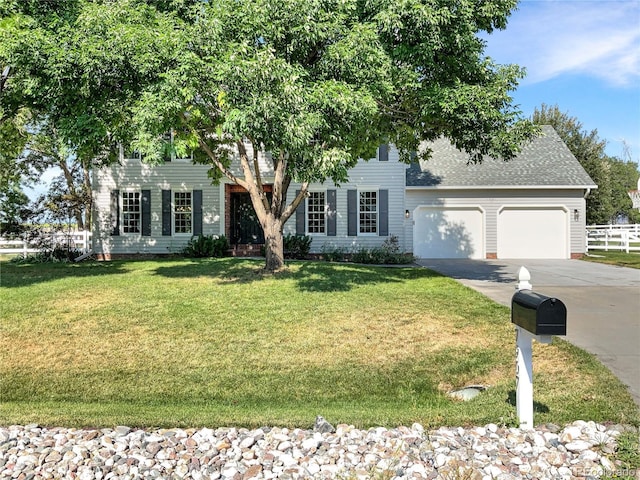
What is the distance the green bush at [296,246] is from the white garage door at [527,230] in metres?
7.68

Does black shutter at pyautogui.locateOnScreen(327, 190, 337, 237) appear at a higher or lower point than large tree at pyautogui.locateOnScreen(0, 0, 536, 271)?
lower

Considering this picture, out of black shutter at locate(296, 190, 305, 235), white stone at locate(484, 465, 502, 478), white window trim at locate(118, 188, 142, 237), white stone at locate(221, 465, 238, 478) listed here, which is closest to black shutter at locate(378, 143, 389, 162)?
black shutter at locate(296, 190, 305, 235)

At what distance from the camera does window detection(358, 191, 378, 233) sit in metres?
17.2

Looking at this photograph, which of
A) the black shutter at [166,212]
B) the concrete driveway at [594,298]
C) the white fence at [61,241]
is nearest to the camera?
the concrete driveway at [594,298]

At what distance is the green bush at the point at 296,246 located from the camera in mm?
16578

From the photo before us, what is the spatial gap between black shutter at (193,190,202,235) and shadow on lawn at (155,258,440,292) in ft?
14.8

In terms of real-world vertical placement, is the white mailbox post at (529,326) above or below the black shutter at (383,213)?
below

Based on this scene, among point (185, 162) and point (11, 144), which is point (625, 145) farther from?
point (11, 144)

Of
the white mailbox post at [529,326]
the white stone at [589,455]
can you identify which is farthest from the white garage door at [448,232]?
the white stone at [589,455]

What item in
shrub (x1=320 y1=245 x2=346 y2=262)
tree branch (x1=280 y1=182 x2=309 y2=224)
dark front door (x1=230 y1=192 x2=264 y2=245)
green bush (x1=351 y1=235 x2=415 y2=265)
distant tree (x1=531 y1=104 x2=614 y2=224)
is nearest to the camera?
tree branch (x1=280 y1=182 x2=309 y2=224)

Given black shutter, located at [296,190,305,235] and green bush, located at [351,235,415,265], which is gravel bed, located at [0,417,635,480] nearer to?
green bush, located at [351,235,415,265]

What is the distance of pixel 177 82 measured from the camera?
7.17 metres

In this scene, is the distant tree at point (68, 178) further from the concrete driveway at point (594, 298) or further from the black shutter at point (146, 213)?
the concrete driveway at point (594, 298)

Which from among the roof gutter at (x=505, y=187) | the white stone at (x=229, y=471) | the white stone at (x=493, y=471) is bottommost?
the white stone at (x=229, y=471)
